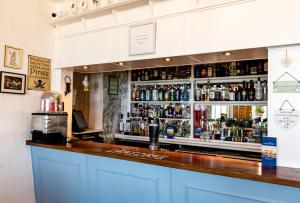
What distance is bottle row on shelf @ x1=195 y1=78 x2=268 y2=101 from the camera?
11.4 feet

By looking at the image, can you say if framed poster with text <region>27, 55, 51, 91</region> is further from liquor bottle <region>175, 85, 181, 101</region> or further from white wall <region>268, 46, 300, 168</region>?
white wall <region>268, 46, 300, 168</region>

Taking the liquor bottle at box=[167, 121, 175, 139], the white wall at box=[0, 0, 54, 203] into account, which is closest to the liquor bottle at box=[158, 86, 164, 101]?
the liquor bottle at box=[167, 121, 175, 139]

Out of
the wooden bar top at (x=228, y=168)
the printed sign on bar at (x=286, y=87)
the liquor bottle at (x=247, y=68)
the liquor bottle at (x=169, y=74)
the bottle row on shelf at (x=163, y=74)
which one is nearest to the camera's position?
the wooden bar top at (x=228, y=168)

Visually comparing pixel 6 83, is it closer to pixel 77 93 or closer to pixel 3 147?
pixel 3 147

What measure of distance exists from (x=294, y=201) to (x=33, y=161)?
2.55 metres

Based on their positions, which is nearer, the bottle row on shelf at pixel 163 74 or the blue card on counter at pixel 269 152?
the blue card on counter at pixel 269 152

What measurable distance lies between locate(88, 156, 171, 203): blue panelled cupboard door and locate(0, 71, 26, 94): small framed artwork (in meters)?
1.13

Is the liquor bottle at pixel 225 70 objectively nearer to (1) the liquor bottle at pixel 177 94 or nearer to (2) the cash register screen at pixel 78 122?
(1) the liquor bottle at pixel 177 94

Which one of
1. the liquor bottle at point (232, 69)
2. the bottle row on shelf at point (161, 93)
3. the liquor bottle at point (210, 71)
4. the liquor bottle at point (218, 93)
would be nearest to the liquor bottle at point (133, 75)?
the bottle row on shelf at point (161, 93)

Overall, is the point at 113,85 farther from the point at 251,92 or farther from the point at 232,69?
the point at 251,92

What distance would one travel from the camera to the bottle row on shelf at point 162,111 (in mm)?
4078

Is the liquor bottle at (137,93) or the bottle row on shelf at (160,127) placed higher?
the liquor bottle at (137,93)

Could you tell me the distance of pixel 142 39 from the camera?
7.68 ft

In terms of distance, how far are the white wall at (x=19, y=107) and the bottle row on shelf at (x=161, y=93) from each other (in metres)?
1.92
